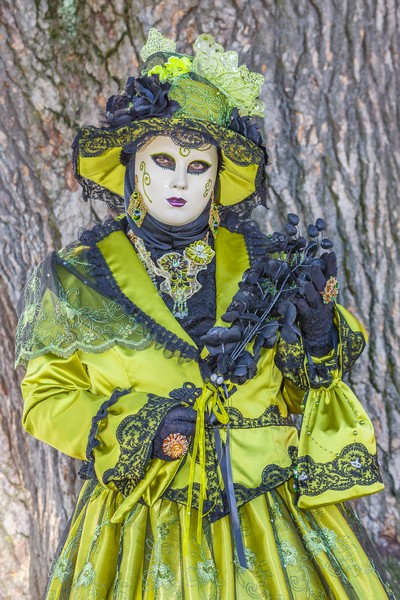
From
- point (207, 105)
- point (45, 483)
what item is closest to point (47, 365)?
point (207, 105)

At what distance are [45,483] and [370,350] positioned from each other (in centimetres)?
127

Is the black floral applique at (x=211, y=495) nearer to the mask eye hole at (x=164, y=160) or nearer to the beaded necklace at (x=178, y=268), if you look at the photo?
the beaded necklace at (x=178, y=268)

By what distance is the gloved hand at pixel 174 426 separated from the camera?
6.57ft

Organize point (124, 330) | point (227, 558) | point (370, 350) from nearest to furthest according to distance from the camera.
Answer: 1. point (227, 558)
2. point (124, 330)
3. point (370, 350)

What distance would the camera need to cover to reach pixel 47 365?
2.12m

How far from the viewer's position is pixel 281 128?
2984 mm

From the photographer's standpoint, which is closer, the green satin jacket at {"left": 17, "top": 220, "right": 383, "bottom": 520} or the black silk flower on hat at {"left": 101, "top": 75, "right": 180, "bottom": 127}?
the green satin jacket at {"left": 17, "top": 220, "right": 383, "bottom": 520}

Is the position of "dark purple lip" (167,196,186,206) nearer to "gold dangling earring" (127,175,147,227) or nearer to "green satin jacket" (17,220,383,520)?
"gold dangling earring" (127,175,147,227)

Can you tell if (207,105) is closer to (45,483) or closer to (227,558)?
(227,558)

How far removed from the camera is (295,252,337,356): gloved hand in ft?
6.84

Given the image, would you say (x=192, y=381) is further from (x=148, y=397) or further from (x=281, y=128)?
(x=281, y=128)

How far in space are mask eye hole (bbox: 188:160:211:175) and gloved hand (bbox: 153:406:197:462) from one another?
2.09ft

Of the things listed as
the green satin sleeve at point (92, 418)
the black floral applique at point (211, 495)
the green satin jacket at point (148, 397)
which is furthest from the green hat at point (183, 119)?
the black floral applique at point (211, 495)

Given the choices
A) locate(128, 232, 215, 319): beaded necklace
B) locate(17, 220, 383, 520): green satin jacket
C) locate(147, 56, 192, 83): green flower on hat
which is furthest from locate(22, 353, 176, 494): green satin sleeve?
locate(147, 56, 192, 83): green flower on hat
